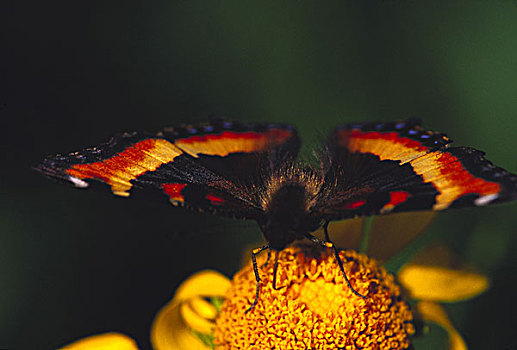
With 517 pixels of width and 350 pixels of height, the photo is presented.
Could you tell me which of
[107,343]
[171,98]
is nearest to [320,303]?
[107,343]

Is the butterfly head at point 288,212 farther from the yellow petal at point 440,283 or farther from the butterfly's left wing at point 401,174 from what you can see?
the yellow petal at point 440,283

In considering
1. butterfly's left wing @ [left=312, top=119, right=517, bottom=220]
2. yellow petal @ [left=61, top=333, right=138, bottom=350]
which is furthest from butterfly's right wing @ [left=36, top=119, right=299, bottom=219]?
yellow petal @ [left=61, top=333, right=138, bottom=350]

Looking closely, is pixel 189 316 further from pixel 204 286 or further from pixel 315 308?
pixel 315 308

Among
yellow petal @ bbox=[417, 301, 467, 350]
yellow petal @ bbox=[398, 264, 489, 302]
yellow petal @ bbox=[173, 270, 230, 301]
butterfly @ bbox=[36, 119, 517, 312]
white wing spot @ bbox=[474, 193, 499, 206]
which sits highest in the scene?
butterfly @ bbox=[36, 119, 517, 312]

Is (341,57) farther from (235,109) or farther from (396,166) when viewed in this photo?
Answer: (396,166)

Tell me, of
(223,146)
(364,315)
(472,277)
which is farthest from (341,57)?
(364,315)

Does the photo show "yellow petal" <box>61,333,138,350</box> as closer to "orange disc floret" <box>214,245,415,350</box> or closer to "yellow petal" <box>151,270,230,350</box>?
"yellow petal" <box>151,270,230,350</box>

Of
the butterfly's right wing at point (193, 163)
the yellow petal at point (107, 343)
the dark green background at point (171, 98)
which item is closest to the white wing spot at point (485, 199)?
the butterfly's right wing at point (193, 163)
